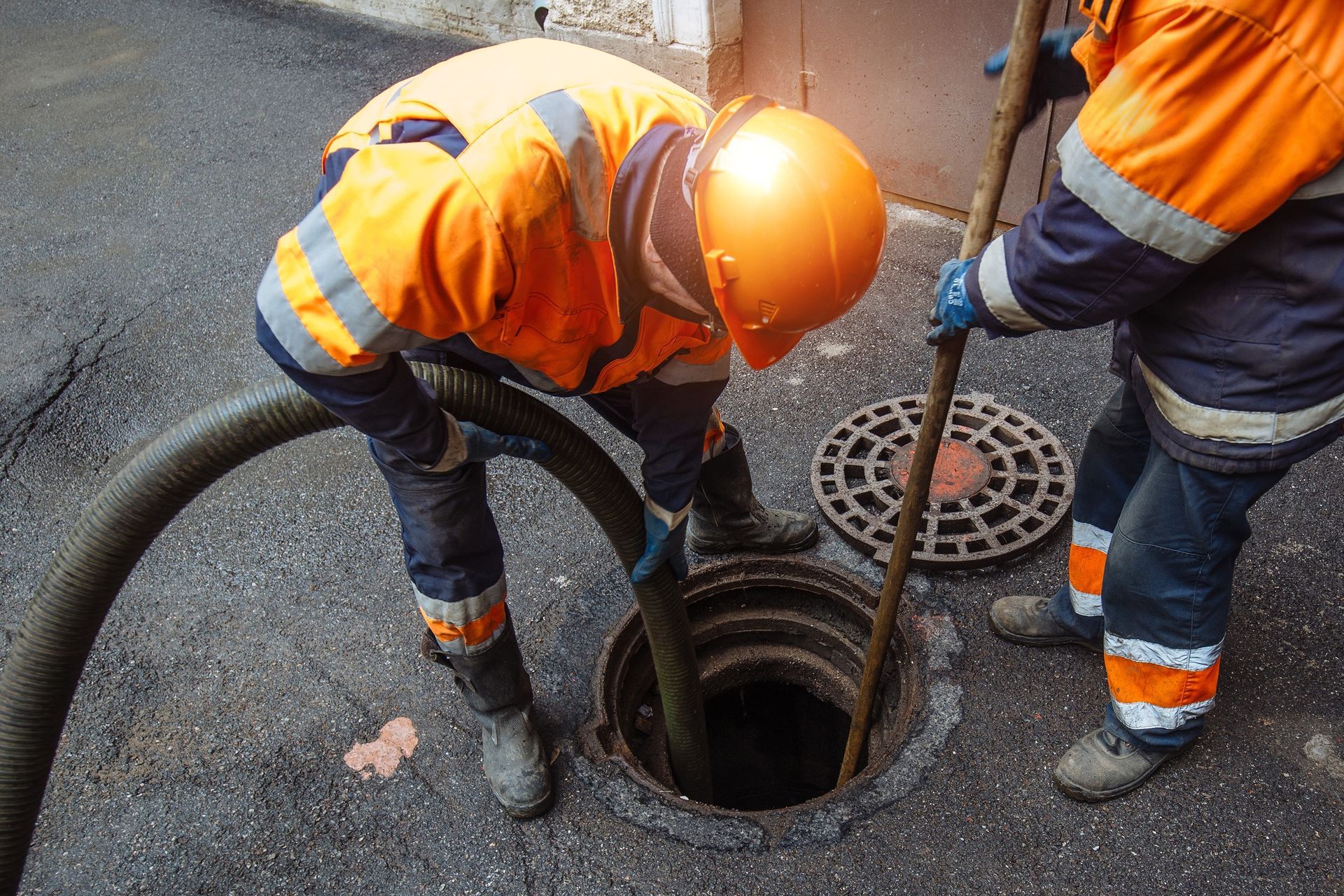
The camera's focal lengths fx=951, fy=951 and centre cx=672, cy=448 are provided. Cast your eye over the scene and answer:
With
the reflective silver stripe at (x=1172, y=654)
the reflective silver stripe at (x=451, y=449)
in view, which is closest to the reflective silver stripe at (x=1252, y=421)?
the reflective silver stripe at (x=1172, y=654)

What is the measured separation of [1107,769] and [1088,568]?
1.72 feet

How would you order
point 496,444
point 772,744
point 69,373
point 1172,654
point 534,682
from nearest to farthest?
point 496,444 < point 1172,654 < point 534,682 < point 772,744 < point 69,373

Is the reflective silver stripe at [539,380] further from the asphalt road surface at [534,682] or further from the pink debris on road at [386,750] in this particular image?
the pink debris on road at [386,750]

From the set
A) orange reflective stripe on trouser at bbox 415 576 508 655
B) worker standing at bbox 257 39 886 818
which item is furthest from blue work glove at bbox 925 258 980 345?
orange reflective stripe on trouser at bbox 415 576 508 655

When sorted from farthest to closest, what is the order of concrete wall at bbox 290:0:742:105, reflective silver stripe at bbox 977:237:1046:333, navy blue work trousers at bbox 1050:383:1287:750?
concrete wall at bbox 290:0:742:105 → navy blue work trousers at bbox 1050:383:1287:750 → reflective silver stripe at bbox 977:237:1046:333

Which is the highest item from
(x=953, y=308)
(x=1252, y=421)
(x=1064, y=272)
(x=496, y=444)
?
(x=1064, y=272)

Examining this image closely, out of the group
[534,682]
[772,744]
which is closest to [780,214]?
[534,682]

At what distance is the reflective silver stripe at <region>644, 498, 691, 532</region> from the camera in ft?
7.66

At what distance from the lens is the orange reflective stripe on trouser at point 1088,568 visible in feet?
8.37

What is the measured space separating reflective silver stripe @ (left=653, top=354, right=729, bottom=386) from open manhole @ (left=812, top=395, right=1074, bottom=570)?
90 cm

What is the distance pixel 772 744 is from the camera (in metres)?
3.45

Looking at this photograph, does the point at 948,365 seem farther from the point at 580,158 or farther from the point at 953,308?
the point at 580,158

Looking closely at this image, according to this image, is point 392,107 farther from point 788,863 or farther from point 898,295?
point 898,295

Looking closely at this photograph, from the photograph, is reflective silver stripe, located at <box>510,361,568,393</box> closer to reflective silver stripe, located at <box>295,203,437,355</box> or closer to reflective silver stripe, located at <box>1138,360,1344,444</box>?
reflective silver stripe, located at <box>295,203,437,355</box>
